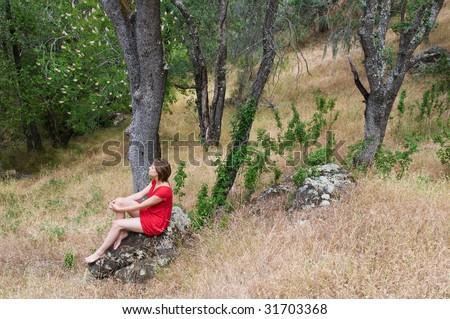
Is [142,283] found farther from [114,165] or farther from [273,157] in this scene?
[114,165]

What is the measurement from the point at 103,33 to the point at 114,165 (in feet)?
14.6

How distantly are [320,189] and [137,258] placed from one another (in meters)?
2.80

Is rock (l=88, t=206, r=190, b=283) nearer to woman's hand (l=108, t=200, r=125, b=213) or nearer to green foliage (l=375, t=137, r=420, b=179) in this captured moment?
woman's hand (l=108, t=200, r=125, b=213)

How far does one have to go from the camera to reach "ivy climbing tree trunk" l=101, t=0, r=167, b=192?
201 inches

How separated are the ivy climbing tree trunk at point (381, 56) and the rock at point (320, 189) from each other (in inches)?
42.7

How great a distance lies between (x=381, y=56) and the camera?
6.68 meters

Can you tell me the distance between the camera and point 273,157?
9.75m

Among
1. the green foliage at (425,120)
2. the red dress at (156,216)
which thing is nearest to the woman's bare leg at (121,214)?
the red dress at (156,216)

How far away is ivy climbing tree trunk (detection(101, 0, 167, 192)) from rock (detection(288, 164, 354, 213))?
2.46 metres

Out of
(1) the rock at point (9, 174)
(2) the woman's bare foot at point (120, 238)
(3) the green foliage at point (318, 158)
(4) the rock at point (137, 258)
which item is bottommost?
(1) the rock at point (9, 174)

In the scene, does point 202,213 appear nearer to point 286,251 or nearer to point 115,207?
point 115,207

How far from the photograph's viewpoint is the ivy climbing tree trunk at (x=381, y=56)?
6.55 meters

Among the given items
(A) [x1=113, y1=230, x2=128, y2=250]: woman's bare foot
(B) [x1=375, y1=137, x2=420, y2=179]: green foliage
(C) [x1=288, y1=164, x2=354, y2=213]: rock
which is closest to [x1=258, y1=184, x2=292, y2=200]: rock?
Result: (C) [x1=288, y1=164, x2=354, y2=213]: rock

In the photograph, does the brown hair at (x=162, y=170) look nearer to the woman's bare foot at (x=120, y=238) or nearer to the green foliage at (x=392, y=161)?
the woman's bare foot at (x=120, y=238)
